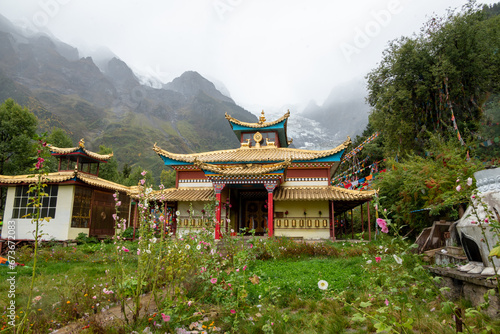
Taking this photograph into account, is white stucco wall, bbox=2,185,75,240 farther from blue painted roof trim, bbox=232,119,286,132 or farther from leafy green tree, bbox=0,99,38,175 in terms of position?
blue painted roof trim, bbox=232,119,286,132

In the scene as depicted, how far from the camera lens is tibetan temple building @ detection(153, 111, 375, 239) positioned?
51.9 feet

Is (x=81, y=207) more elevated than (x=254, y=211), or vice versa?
(x=81, y=207)

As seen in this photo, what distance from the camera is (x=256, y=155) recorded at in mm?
19734

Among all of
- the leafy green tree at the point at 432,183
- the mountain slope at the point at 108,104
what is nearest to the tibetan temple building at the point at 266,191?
the leafy green tree at the point at 432,183

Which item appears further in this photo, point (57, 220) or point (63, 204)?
point (63, 204)

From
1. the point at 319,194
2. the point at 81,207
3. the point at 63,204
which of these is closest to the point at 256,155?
the point at 319,194

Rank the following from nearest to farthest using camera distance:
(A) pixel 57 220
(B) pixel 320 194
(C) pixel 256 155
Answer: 1. (B) pixel 320 194
2. (A) pixel 57 220
3. (C) pixel 256 155

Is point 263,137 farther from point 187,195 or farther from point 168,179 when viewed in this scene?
point 168,179

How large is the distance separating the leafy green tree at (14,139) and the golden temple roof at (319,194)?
18.8 meters

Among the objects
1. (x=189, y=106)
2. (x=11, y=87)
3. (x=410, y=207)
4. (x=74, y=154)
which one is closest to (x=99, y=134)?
(x=11, y=87)

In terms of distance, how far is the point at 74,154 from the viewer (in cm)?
1930

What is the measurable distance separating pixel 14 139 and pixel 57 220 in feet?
30.9

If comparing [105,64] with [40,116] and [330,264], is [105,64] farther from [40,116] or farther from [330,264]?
[330,264]

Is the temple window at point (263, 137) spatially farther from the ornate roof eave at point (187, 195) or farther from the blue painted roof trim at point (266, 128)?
the ornate roof eave at point (187, 195)
